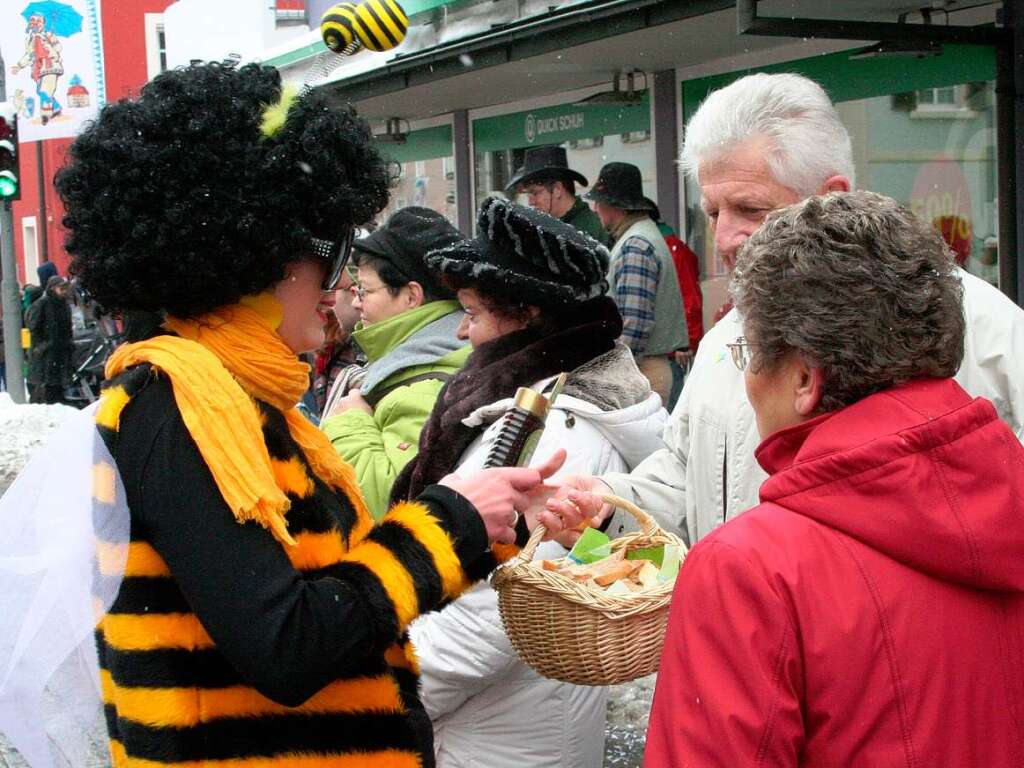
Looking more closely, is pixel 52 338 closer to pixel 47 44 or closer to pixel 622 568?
pixel 47 44

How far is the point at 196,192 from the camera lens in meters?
1.99

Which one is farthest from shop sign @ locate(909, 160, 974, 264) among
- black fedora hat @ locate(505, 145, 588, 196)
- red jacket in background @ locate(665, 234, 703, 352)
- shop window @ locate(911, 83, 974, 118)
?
black fedora hat @ locate(505, 145, 588, 196)

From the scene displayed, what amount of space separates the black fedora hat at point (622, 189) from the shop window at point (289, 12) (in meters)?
10.8

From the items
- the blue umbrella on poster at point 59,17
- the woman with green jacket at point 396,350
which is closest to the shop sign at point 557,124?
the blue umbrella on poster at point 59,17

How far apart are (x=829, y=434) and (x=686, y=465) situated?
118 cm

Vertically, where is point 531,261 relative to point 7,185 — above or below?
below

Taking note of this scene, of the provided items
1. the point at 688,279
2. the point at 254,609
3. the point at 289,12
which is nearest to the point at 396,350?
the point at 254,609

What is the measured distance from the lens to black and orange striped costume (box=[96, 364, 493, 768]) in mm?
1835

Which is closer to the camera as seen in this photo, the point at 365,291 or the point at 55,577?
the point at 55,577

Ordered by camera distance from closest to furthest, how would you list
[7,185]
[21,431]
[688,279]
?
1. [688,279]
2. [21,431]
3. [7,185]

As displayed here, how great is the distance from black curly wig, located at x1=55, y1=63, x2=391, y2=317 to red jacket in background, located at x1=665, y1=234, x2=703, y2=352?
6588mm

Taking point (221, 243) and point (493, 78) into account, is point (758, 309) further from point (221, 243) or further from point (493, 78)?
point (493, 78)

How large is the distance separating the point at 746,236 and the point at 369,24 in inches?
337

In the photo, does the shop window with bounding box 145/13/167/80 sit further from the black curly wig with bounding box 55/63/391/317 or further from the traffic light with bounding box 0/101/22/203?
the black curly wig with bounding box 55/63/391/317
